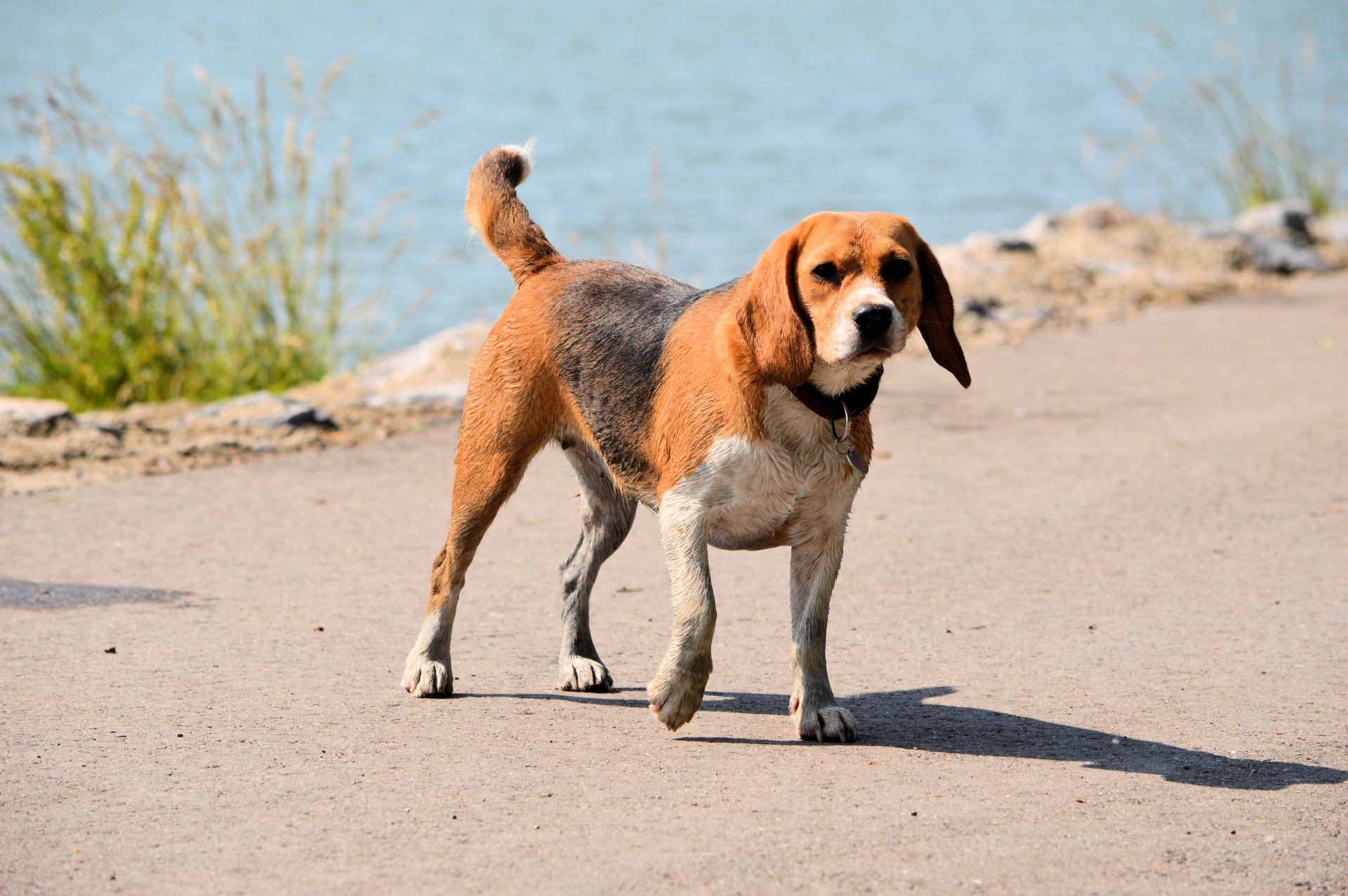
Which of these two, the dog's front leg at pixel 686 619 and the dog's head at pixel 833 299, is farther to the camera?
the dog's front leg at pixel 686 619

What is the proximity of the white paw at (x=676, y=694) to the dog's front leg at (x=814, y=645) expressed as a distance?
1.36 feet

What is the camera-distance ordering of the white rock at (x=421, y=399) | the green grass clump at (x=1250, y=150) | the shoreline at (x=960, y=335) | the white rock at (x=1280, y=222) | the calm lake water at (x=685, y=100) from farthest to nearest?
the calm lake water at (x=685, y=100) → the green grass clump at (x=1250, y=150) → the white rock at (x=1280, y=222) → the white rock at (x=421, y=399) → the shoreline at (x=960, y=335)

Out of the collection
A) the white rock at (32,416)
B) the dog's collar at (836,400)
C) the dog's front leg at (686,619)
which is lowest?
the white rock at (32,416)

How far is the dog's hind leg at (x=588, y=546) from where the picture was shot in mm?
5395

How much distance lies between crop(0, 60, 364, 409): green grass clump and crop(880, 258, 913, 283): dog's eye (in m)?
6.88

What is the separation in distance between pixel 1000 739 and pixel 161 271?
7.38 meters

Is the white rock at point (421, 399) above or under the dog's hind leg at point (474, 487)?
under

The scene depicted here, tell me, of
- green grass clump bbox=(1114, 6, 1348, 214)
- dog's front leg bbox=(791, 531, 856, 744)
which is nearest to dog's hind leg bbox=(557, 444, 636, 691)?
dog's front leg bbox=(791, 531, 856, 744)

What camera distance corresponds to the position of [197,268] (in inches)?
405

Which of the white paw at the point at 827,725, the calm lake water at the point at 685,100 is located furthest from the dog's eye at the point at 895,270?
the calm lake water at the point at 685,100

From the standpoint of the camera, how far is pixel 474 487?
17.1 feet

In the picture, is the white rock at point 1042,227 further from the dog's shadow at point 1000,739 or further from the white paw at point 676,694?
the white paw at point 676,694

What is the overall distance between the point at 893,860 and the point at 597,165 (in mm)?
23097

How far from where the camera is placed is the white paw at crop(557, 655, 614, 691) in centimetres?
528
